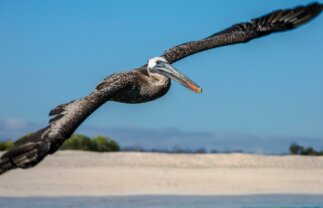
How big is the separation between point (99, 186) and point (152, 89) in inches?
497

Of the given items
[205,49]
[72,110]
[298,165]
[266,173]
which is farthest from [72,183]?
[72,110]

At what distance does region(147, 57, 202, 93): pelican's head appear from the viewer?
12367mm

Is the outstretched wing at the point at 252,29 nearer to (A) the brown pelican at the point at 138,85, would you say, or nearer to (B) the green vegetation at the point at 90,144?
(A) the brown pelican at the point at 138,85

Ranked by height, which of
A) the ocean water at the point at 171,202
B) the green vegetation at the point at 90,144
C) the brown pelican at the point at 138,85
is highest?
the green vegetation at the point at 90,144

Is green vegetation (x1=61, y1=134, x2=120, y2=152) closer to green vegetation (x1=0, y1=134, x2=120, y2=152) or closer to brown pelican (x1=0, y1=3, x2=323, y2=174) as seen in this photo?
green vegetation (x1=0, y1=134, x2=120, y2=152)

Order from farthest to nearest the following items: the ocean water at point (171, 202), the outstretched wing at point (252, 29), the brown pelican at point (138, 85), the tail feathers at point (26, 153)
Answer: the ocean water at point (171, 202) < the outstretched wing at point (252, 29) < the brown pelican at point (138, 85) < the tail feathers at point (26, 153)

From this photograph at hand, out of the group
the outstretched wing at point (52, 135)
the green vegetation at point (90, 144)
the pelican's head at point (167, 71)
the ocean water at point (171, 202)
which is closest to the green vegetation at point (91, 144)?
the green vegetation at point (90, 144)

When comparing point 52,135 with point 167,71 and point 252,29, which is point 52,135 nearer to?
point 167,71

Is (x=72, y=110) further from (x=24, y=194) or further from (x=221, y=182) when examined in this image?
(x=221, y=182)

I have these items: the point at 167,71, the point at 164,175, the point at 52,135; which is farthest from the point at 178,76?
the point at 164,175

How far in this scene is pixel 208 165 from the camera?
29.5 meters

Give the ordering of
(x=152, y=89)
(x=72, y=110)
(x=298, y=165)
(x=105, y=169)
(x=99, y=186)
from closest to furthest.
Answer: (x=72, y=110)
(x=152, y=89)
(x=99, y=186)
(x=105, y=169)
(x=298, y=165)

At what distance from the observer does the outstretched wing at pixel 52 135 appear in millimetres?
10234

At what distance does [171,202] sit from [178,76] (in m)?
9.34
